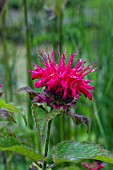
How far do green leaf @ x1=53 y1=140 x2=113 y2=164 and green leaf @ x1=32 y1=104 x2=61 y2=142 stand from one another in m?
0.05

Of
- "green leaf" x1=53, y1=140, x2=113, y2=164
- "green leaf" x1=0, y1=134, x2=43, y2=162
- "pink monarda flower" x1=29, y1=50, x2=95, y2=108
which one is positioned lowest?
"green leaf" x1=53, y1=140, x2=113, y2=164

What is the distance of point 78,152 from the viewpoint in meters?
0.61

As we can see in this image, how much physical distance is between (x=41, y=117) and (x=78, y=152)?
8 cm

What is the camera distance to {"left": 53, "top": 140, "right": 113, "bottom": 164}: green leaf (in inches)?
22.4

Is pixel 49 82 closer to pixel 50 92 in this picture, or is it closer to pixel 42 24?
pixel 50 92

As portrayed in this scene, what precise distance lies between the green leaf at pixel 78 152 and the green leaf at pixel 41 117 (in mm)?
50

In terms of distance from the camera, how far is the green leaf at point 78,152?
569mm

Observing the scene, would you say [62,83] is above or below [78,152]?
above

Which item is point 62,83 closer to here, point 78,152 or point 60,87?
point 60,87

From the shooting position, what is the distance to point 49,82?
24.9 inches

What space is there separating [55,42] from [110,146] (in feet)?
1.43

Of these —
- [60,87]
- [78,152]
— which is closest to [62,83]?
[60,87]

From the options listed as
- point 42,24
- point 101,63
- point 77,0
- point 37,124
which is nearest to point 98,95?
point 101,63

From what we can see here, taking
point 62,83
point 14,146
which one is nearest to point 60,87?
point 62,83
